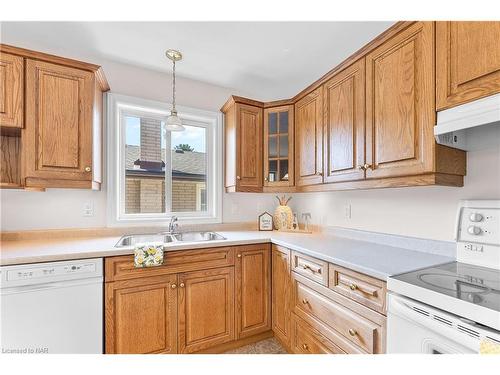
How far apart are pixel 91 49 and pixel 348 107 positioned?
214cm

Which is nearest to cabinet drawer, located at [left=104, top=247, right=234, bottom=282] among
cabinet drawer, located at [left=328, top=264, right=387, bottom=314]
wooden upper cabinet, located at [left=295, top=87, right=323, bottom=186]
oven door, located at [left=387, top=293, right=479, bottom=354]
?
cabinet drawer, located at [left=328, top=264, right=387, bottom=314]

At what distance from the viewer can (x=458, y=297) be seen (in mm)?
798

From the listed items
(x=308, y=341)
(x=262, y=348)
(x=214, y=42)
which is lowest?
(x=262, y=348)

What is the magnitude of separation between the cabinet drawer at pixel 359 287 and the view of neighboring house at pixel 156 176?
157cm

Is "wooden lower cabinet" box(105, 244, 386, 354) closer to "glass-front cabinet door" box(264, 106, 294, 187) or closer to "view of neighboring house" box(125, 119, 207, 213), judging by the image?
"glass-front cabinet door" box(264, 106, 294, 187)

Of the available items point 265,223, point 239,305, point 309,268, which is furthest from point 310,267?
point 265,223

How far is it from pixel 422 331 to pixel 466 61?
1155 mm

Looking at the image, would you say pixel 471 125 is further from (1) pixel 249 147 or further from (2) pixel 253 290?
(2) pixel 253 290

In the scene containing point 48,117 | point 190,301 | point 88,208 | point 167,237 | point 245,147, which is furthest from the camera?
point 245,147

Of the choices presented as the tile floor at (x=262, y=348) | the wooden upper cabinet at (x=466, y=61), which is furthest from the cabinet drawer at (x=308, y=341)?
the wooden upper cabinet at (x=466, y=61)

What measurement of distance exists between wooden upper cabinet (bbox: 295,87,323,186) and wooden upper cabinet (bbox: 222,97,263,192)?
384 millimetres

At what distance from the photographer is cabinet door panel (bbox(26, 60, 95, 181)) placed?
59.2 inches

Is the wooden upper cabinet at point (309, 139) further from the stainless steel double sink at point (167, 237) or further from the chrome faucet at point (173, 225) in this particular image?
the chrome faucet at point (173, 225)
